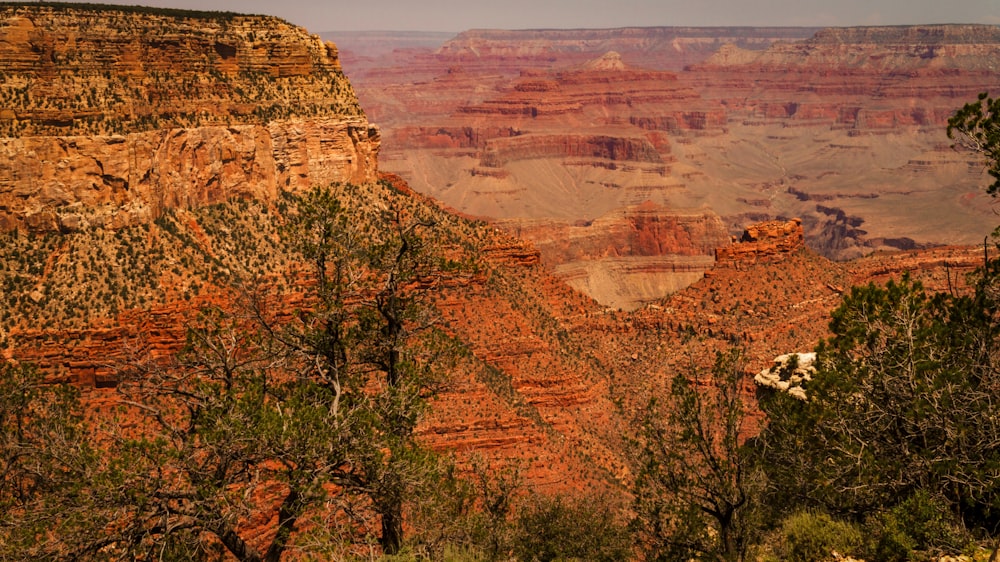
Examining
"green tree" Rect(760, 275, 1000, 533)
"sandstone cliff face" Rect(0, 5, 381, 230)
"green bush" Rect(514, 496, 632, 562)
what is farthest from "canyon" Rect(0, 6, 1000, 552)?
"green tree" Rect(760, 275, 1000, 533)

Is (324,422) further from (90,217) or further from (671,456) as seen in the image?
(90,217)

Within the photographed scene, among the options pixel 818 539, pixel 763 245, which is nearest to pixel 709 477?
pixel 818 539

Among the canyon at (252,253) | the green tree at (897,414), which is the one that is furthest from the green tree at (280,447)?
the green tree at (897,414)

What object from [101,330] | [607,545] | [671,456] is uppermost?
[671,456]

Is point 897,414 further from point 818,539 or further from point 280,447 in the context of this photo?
point 280,447

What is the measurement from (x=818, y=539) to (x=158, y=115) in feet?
118

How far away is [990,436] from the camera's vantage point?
18.9 m

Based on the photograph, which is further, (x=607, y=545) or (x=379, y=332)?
(x=607, y=545)

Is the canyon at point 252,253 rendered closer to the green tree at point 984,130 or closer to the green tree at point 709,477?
the green tree at point 709,477

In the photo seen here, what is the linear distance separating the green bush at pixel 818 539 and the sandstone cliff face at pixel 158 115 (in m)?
32.5

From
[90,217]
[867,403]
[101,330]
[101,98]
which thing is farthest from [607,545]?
[101,98]

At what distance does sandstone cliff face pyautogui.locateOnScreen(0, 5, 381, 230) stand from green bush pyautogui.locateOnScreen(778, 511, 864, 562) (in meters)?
32.5

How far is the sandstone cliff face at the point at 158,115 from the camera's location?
3931cm

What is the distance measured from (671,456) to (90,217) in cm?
2995
